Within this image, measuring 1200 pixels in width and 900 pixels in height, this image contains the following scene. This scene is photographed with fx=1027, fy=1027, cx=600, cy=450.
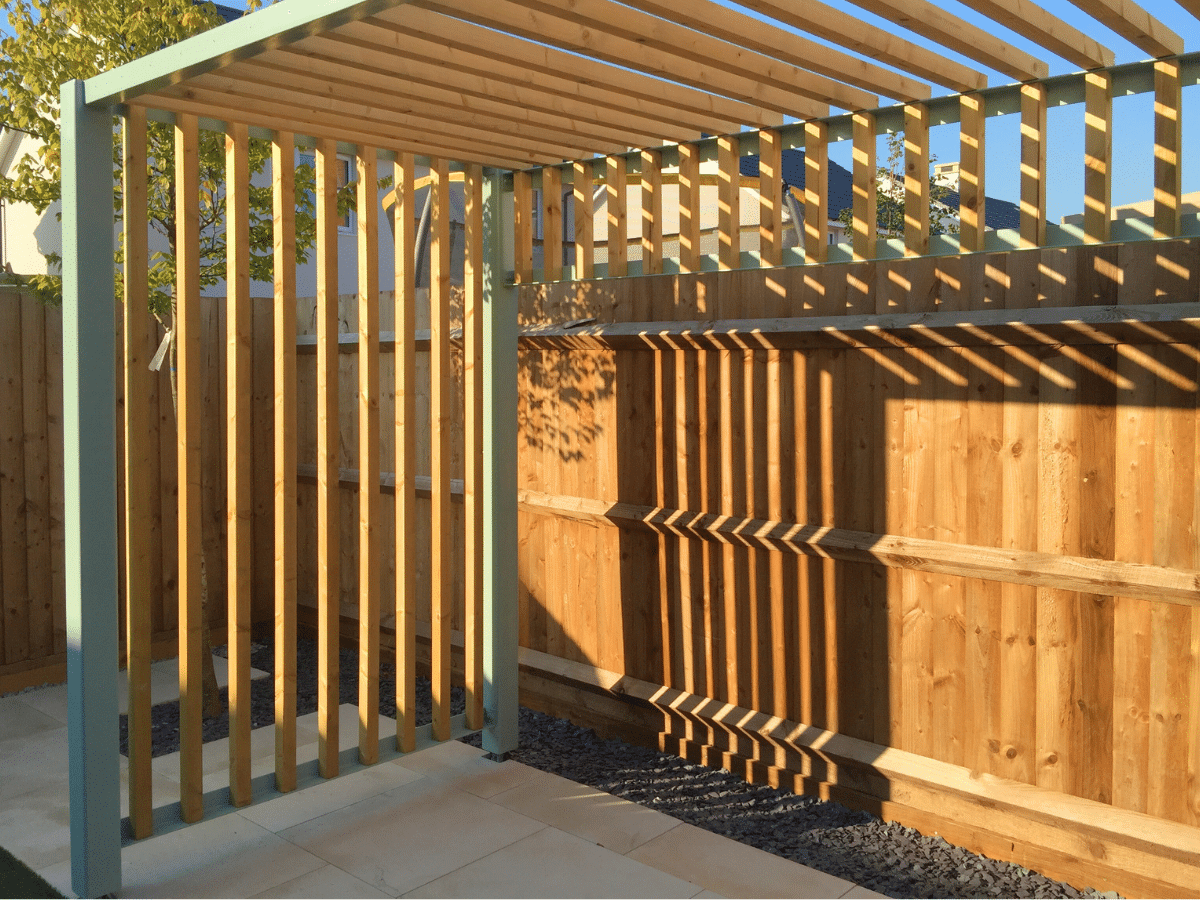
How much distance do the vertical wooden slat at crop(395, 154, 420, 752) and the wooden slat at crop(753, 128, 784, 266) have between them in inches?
64.7

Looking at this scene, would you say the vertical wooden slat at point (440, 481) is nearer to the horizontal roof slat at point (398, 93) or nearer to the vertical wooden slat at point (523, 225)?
the vertical wooden slat at point (523, 225)

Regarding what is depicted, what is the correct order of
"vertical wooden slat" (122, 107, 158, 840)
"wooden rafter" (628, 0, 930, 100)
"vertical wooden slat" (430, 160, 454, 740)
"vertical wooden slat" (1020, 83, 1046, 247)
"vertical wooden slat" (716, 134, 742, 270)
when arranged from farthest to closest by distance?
1. "vertical wooden slat" (430, 160, 454, 740)
2. "vertical wooden slat" (716, 134, 742, 270)
3. "vertical wooden slat" (122, 107, 158, 840)
4. "vertical wooden slat" (1020, 83, 1046, 247)
5. "wooden rafter" (628, 0, 930, 100)

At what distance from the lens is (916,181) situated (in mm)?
3566

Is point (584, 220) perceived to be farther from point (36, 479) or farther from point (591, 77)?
point (36, 479)

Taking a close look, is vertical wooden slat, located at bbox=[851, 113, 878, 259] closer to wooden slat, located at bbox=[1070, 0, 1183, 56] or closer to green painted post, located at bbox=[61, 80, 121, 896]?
wooden slat, located at bbox=[1070, 0, 1183, 56]

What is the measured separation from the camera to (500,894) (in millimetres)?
3857

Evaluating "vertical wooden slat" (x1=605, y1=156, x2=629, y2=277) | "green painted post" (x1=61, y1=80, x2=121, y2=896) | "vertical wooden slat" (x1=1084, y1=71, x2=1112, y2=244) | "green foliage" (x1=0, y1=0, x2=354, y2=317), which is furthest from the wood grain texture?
"vertical wooden slat" (x1=1084, y1=71, x2=1112, y2=244)

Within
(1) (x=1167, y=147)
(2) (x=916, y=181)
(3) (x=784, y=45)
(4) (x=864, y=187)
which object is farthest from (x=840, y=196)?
(3) (x=784, y=45)

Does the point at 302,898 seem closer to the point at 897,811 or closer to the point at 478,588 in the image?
the point at 478,588

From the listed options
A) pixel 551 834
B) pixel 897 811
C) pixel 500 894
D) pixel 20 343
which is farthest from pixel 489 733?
pixel 20 343

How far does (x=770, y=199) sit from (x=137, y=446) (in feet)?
8.54

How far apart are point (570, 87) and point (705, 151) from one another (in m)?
0.99

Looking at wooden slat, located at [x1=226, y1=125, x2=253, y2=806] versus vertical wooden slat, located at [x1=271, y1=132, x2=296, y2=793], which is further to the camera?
vertical wooden slat, located at [x1=271, y1=132, x2=296, y2=793]

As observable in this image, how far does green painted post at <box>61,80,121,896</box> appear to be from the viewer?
3.62m
